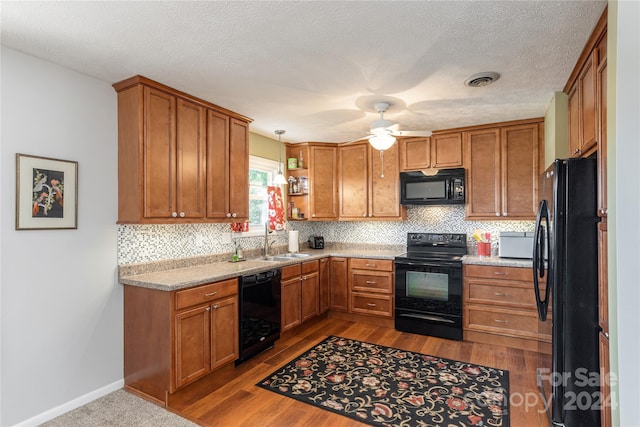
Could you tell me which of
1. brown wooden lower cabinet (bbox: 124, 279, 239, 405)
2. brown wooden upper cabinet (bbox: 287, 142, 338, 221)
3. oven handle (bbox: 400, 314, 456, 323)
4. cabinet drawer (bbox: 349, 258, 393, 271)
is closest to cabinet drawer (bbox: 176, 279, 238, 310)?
brown wooden lower cabinet (bbox: 124, 279, 239, 405)

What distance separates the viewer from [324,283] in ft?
14.5

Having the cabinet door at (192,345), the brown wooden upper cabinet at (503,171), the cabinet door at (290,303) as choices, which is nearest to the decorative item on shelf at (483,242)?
the brown wooden upper cabinet at (503,171)

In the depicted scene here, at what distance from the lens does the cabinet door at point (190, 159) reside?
2.88m

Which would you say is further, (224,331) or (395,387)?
(224,331)

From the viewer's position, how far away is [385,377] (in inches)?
114

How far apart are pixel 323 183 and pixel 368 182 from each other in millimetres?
623

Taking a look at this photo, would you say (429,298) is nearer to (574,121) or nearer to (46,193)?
(574,121)

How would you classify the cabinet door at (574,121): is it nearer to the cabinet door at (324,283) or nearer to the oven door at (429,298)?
the oven door at (429,298)

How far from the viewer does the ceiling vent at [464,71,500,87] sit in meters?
2.53

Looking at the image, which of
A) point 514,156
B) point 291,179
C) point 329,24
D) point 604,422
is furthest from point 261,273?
point 514,156

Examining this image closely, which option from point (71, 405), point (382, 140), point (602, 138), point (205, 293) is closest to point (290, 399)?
point (205, 293)

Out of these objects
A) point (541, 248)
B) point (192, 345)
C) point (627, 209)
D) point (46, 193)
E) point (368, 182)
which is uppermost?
point (368, 182)

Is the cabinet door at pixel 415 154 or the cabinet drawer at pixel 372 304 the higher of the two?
the cabinet door at pixel 415 154

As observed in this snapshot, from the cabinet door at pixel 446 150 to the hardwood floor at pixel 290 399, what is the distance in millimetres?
2043
